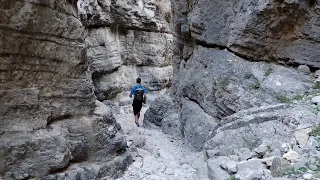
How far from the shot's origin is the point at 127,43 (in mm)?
18812

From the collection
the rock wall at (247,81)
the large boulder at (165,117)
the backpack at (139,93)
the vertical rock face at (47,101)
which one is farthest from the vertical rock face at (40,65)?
the large boulder at (165,117)

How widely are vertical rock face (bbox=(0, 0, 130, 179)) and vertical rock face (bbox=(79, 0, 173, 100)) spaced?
32.4ft

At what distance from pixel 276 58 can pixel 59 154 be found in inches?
212

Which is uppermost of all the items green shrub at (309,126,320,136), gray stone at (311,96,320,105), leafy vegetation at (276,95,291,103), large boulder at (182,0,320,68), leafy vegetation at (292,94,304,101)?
large boulder at (182,0,320,68)

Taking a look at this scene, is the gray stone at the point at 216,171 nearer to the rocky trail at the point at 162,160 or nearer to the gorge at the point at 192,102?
the gorge at the point at 192,102

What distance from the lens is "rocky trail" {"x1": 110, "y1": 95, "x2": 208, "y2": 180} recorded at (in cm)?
681

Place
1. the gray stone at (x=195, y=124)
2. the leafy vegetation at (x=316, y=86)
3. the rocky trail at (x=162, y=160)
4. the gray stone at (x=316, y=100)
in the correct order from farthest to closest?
the gray stone at (x=195, y=124) → the leafy vegetation at (x=316, y=86) → the rocky trail at (x=162, y=160) → the gray stone at (x=316, y=100)

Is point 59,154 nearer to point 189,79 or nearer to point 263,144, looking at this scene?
point 263,144

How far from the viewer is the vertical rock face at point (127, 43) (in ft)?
54.8

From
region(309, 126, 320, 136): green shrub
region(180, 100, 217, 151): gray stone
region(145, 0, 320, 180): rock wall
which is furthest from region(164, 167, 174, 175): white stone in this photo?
region(309, 126, 320, 136): green shrub

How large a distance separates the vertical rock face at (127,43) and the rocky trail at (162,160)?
6620 millimetres

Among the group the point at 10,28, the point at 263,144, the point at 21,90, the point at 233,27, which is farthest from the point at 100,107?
the point at 233,27

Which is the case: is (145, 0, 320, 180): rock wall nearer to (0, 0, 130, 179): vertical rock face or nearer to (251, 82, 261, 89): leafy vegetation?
(251, 82, 261, 89): leafy vegetation

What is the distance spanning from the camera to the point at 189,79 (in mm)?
10781
